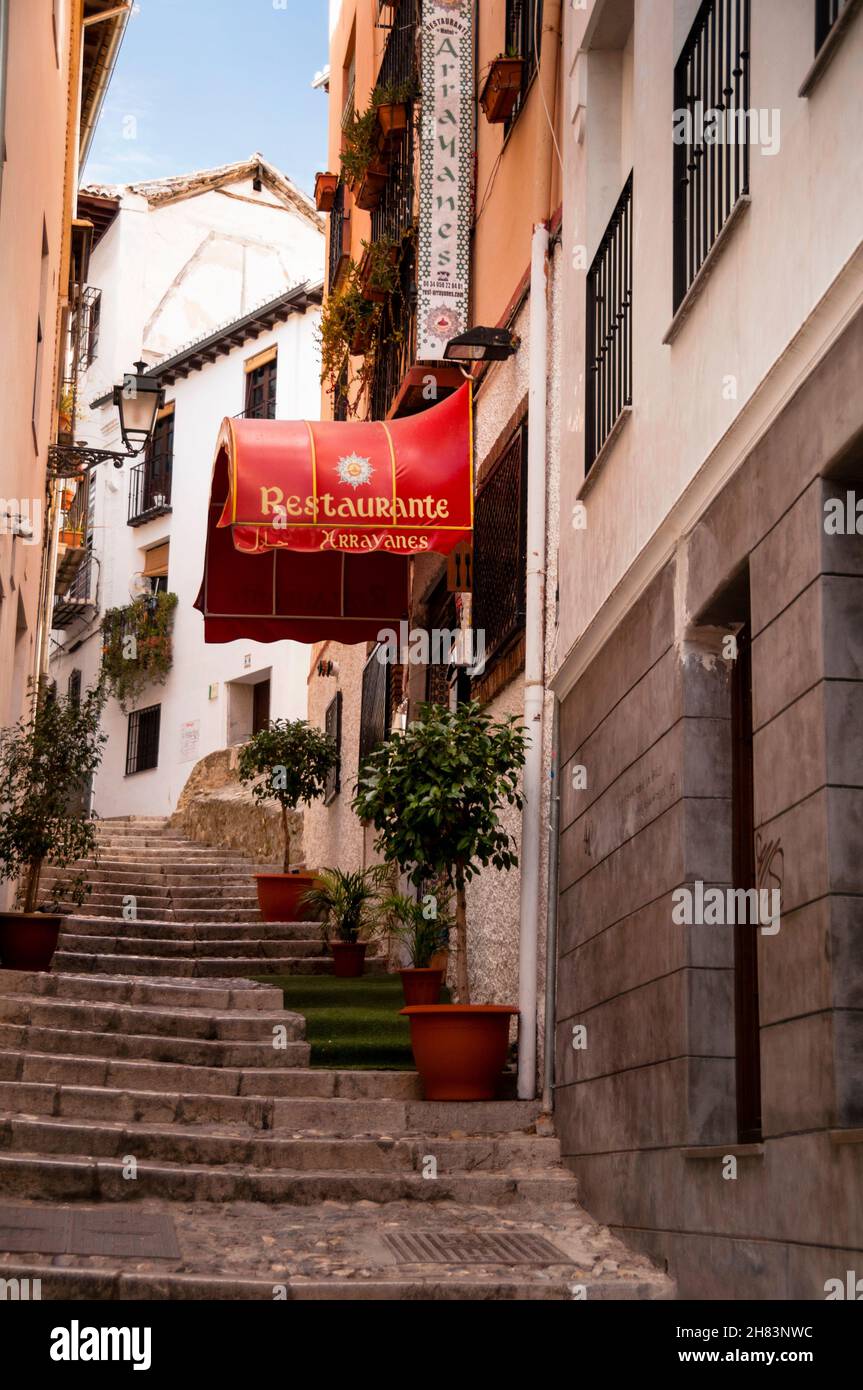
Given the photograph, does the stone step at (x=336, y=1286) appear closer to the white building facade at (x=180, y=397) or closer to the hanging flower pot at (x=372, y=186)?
the hanging flower pot at (x=372, y=186)

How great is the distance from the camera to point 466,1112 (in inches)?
327

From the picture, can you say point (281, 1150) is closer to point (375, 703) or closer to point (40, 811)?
point (40, 811)

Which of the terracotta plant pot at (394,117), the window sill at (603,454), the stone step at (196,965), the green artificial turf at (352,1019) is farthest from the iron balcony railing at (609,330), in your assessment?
the terracotta plant pot at (394,117)

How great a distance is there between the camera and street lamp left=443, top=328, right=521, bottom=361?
991 cm

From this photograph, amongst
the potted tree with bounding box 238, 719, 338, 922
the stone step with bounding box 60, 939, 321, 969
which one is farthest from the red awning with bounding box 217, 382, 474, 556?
the potted tree with bounding box 238, 719, 338, 922

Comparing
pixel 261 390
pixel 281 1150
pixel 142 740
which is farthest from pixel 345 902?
pixel 142 740

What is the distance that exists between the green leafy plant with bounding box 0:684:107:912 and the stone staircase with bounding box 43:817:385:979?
2.88 ft

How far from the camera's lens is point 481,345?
389 inches

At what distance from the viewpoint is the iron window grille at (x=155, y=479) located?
3005 cm

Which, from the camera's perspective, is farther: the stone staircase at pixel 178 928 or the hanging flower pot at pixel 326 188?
the hanging flower pot at pixel 326 188

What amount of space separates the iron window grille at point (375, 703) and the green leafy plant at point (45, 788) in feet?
10.8

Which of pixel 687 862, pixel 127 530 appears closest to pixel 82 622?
pixel 127 530

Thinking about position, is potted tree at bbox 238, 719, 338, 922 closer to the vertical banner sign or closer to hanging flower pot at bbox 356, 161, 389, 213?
hanging flower pot at bbox 356, 161, 389, 213
